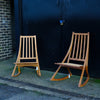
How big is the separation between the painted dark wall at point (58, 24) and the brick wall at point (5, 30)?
127cm

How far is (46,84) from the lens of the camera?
13.8 ft

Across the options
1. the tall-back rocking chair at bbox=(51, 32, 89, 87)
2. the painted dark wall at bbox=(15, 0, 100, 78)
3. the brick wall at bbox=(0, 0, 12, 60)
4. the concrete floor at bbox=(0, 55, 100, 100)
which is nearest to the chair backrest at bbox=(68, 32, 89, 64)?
the tall-back rocking chair at bbox=(51, 32, 89, 87)

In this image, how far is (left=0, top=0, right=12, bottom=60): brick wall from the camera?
641cm

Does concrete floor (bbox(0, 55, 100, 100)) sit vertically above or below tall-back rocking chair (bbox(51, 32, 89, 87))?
below

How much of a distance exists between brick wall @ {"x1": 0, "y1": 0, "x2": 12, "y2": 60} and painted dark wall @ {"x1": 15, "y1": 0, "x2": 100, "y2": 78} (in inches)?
50.1

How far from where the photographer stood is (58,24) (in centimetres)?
496

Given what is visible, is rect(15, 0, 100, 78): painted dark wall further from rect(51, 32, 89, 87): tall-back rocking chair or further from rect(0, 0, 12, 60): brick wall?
rect(0, 0, 12, 60): brick wall

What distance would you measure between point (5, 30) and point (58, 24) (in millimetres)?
2379

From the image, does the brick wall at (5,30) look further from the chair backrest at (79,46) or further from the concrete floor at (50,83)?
the chair backrest at (79,46)

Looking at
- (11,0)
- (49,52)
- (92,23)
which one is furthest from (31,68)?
(11,0)

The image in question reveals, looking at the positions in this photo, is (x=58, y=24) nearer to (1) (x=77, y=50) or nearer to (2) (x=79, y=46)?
(2) (x=79, y=46)

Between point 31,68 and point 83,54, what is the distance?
1.78 m

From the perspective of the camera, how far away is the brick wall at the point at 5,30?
21.0ft

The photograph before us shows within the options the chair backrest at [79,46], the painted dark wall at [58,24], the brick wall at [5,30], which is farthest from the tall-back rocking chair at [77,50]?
the brick wall at [5,30]
